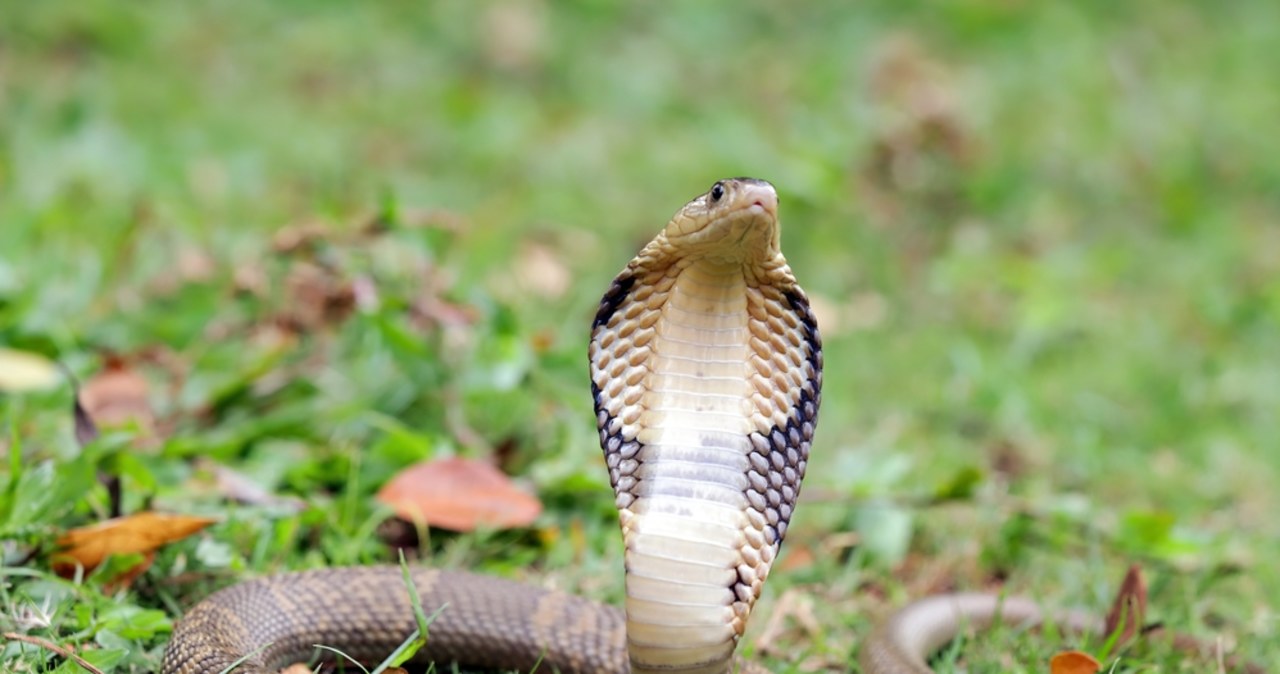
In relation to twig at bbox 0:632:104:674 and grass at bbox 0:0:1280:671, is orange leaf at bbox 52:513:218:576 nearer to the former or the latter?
grass at bbox 0:0:1280:671

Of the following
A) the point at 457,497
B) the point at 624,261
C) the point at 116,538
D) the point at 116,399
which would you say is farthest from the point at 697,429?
Answer: the point at 624,261

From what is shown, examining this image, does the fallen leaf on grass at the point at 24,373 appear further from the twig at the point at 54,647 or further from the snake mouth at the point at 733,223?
the snake mouth at the point at 733,223

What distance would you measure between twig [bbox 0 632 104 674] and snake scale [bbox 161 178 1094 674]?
15 centimetres

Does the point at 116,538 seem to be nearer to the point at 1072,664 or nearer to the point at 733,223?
the point at 733,223

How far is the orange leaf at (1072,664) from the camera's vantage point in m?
2.83

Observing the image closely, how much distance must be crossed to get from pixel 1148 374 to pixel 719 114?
343cm

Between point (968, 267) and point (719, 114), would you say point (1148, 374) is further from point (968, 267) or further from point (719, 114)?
point (719, 114)

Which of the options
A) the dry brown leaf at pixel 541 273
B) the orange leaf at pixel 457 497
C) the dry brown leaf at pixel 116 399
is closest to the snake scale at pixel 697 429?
the orange leaf at pixel 457 497

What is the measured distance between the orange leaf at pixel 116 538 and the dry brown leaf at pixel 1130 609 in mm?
2122

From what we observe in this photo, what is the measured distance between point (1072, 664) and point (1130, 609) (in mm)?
472

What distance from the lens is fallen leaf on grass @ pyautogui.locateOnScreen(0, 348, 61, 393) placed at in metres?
3.92

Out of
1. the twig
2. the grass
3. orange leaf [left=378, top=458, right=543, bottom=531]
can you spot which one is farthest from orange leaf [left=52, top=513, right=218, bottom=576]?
orange leaf [left=378, top=458, right=543, bottom=531]

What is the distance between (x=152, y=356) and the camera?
4344 mm

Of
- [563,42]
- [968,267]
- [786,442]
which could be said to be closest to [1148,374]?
[968,267]
